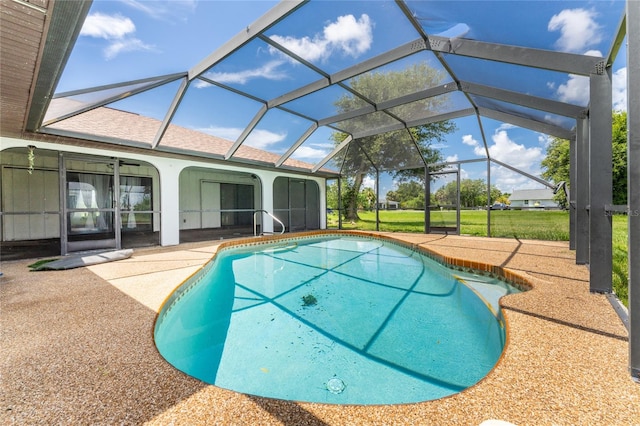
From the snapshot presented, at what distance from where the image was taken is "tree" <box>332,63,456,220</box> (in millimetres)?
5953

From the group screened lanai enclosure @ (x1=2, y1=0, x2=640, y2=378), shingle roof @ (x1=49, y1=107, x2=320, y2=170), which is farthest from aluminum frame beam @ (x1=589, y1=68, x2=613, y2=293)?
shingle roof @ (x1=49, y1=107, x2=320, y2=170)

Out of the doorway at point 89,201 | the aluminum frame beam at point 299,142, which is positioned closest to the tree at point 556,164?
the aluminum frame beam at point 299,142

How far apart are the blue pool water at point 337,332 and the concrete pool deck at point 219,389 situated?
1.57 feet

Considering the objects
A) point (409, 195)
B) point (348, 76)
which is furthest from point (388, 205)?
point (348, 76)

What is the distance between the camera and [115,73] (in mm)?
4477

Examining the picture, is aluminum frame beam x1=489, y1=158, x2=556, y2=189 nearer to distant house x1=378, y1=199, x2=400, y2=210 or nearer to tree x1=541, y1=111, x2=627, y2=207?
tree x1=541, y1=111, x2=627, y2=207

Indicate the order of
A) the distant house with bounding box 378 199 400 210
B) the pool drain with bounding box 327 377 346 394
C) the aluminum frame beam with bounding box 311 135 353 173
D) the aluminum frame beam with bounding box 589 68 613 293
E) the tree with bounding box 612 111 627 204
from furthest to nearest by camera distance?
the distant house with bounding box 378 199 400 210, the aluminum frame beam with bounding box 311 135 353 173, the tree with bounding box 612 111 627 204, the aluminum frame beam with bounding box 589 68 613 293, the pool drain with bounding box 327 377 346 394

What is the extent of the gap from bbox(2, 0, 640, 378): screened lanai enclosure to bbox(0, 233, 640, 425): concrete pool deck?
0.48 meters

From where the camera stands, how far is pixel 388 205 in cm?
1185

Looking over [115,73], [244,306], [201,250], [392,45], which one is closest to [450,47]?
[392,45]

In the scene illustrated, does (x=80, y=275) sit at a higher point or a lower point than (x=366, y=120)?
lower

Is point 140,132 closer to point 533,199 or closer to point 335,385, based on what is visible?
point 335,385

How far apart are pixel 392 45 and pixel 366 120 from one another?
3728mm

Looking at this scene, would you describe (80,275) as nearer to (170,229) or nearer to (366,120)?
(170,229)
